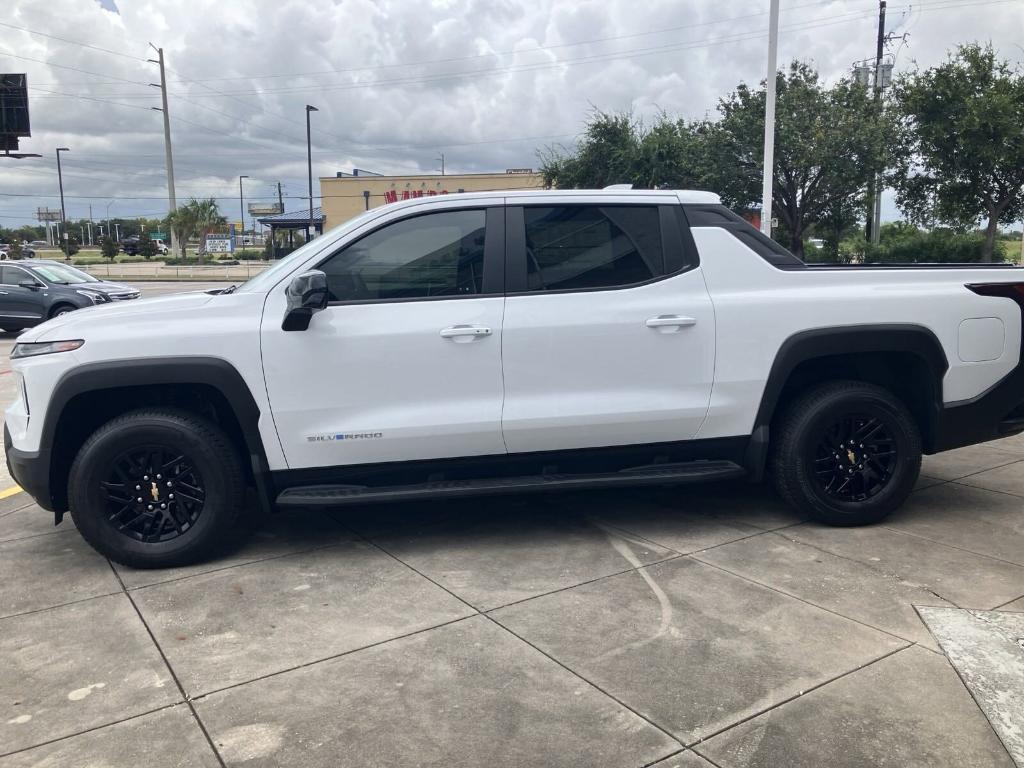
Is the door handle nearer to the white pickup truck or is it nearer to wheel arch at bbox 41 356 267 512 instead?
the white pickup truck

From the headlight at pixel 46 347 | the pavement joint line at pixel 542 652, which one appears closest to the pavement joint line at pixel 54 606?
the headlight at pixel 46 347

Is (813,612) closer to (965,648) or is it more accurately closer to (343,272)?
(965,648)

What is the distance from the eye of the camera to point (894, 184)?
80.4ft

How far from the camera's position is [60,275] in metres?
17.8

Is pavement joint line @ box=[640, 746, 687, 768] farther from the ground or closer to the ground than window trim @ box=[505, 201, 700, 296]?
closer to the ground

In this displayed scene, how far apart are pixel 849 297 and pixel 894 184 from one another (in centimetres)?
2242

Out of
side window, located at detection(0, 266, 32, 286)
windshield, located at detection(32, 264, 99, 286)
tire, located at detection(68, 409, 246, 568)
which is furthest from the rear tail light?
side window, located at detection(0, 266, 32, 286)

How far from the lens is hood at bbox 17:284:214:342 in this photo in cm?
421

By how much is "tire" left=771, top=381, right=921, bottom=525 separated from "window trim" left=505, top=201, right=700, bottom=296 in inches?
41.3

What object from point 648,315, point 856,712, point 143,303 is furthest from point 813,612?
point 143,303

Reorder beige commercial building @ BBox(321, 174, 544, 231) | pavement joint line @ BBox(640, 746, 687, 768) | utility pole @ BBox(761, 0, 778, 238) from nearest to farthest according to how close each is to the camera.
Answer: pavement joint line @ BBox(640, 746, 687, 768), utility pole @ BBox(761, 0, 778, 238), beige commercial building @ BBox(321, 174, 544, 231)

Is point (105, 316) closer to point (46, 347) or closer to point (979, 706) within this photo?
point (46, 347)

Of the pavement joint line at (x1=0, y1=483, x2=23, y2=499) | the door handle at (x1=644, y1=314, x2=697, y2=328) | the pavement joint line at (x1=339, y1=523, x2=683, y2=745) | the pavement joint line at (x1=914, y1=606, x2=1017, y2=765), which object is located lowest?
the pavement joint line at (x1=0, y1=483, x2=23, y2=499)

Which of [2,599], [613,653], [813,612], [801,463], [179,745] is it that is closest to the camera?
[179,745]
